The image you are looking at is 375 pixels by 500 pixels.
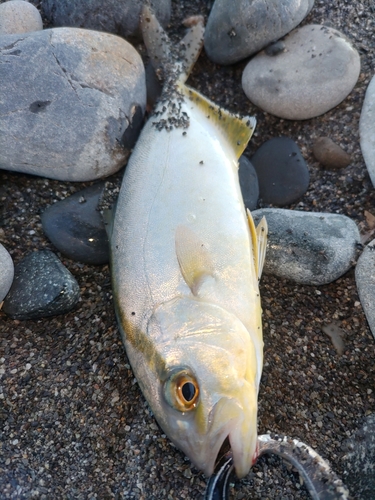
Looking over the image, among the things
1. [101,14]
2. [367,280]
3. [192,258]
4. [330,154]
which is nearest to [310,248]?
[367,280]

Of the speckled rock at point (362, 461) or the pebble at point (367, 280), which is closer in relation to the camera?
the speckled rock at point (362, 461)

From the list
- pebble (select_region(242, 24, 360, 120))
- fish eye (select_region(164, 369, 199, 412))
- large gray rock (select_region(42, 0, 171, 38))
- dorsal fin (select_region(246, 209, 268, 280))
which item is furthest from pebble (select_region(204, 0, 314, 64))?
fish eye (select_region(164, 369, 199, 412))

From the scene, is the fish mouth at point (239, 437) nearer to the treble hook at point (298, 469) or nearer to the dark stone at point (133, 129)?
the treble hook at point (298, 469)

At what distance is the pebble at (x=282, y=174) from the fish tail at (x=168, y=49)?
0.91 meters

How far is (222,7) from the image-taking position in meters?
3.55

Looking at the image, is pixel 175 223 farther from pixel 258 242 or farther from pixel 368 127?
pixel 368 127

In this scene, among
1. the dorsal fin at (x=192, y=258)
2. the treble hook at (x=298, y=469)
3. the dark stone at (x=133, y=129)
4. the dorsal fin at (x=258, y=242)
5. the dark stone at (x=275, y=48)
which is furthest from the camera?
the dark stone at (x=275, y=48)

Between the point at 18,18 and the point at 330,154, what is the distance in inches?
108

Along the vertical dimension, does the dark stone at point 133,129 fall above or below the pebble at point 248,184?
above

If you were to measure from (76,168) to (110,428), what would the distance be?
5.96 feet

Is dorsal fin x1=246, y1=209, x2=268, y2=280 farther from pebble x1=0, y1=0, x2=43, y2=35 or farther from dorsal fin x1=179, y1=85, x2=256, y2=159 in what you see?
pebble x1=0, y1=0, x2=43, y2=35

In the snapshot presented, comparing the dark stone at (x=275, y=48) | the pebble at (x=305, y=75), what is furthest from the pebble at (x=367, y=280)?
the dark stone at (x=275, y=48)

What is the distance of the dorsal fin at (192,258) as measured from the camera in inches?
94.0

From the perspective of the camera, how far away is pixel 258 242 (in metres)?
2.76
